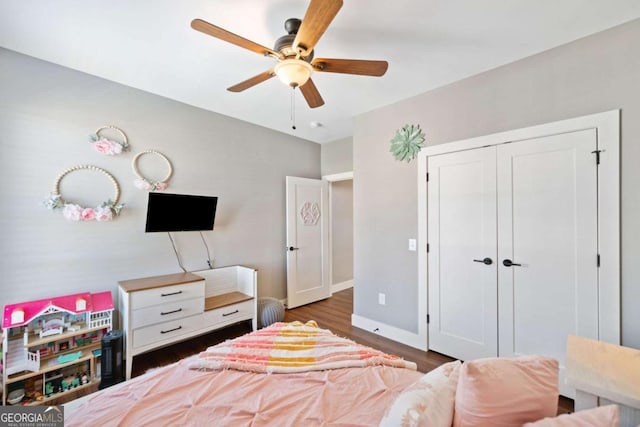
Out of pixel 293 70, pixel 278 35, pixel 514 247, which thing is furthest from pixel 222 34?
pixel 514 247

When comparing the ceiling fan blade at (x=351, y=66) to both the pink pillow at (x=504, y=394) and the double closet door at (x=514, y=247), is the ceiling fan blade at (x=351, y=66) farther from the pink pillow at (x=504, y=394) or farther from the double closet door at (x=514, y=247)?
the pink pillow at (x=504, y=394)

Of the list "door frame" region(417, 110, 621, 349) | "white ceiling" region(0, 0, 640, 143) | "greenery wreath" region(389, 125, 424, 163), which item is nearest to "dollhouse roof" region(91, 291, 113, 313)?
"white ceiling" region(0, 0, 640, 143)

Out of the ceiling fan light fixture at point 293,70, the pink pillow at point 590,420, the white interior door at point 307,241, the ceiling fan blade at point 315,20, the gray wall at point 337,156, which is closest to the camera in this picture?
the pink pillow at point 590,420

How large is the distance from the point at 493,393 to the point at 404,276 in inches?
84.6

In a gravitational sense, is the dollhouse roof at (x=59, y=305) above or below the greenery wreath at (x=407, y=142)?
below

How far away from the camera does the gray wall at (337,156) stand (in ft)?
14.1

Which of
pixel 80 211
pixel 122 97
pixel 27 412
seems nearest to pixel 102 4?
pixel 122 97

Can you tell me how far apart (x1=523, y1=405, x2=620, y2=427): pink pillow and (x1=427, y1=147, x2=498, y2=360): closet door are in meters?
1.73

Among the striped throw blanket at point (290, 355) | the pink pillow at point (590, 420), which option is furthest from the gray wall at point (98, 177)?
the pink pillow at point (590, 420)

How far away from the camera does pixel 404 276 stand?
299cm

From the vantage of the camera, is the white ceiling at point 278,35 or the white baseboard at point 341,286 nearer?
the white ceiling at point 278,35

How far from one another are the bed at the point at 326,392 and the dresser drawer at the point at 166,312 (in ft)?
3.06

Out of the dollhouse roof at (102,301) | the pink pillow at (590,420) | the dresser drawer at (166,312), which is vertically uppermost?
the pink pillow at (590,420)

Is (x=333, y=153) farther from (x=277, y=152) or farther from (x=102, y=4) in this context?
(x=102, y=4)
